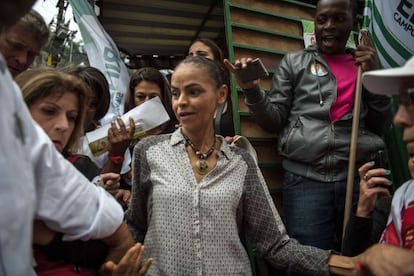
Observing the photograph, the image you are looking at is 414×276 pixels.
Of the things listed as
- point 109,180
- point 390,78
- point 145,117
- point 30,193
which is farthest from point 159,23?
point 30,193

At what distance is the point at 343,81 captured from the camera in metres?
2.59

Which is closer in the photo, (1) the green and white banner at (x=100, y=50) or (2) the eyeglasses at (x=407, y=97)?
(2) the eyeglasses at (x=407, y=97)

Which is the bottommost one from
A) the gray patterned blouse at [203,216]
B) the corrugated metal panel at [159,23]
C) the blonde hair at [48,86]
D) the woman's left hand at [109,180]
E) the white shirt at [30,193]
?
the gray patterned blouse at [203,216]

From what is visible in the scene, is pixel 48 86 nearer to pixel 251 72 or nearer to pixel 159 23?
pixel 251 72

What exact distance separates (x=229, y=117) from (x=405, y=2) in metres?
1.69

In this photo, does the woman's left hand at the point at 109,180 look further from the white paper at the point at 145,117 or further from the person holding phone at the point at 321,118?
the person holding phone at the point at 321,118

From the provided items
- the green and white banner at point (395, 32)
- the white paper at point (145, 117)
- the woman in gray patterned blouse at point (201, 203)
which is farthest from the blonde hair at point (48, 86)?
the green and white banner at point (395, 32)

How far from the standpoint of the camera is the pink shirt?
8.25 ft

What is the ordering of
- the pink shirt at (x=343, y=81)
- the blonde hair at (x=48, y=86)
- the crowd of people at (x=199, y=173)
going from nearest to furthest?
1. the crowd of people at (x=199, y=173)
2. the blonde hair at (x=48, y=86)
3. the pink shirt at (x=343, y=81)

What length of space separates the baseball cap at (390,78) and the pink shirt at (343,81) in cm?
111

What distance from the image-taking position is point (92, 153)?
7.20 ft

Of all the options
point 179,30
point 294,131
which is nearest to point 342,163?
point 294,131

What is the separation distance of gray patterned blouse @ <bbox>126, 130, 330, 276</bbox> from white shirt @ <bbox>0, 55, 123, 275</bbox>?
0.57 m

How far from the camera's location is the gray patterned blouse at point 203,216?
1.62m
